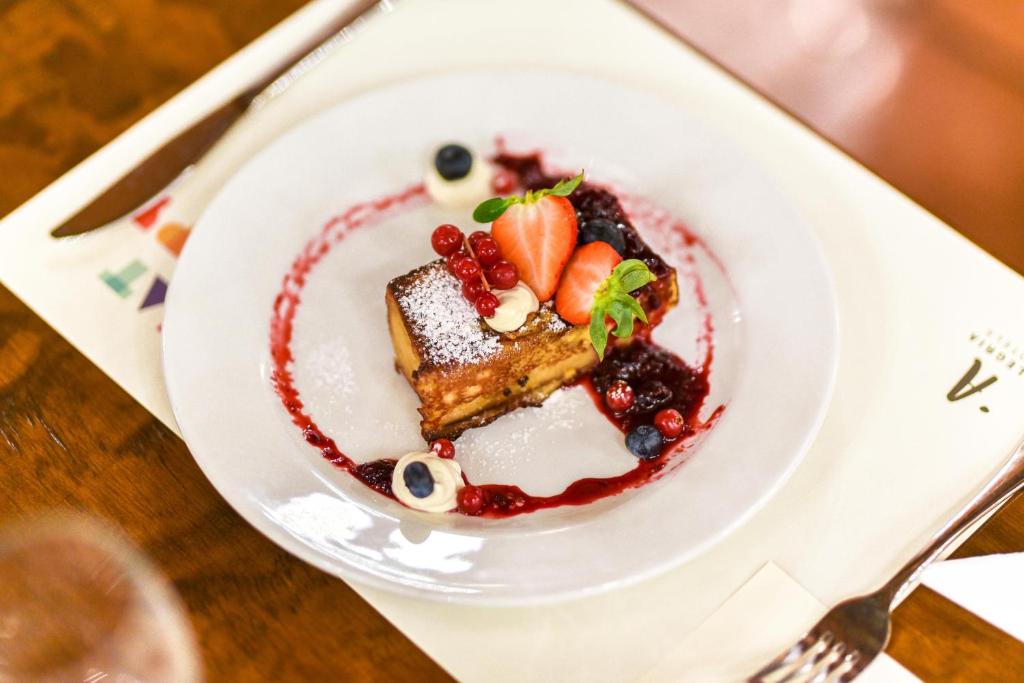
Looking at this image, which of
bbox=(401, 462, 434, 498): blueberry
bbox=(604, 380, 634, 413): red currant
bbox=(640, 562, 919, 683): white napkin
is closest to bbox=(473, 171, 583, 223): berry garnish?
bbox=(604, 380, 634, 413): red currant

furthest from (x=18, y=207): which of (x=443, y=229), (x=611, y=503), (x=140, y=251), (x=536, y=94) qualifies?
(x=611, y=503)

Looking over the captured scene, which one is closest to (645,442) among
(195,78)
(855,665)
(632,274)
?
(632,274)

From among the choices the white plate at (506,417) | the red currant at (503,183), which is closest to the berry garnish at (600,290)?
the white plate at (506,417)

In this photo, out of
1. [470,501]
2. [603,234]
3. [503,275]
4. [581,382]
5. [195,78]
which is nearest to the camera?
[470,501]

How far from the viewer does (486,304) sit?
1.93 meters

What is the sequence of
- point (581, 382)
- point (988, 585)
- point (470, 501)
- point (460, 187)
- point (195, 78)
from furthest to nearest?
point (195, 78), point (460, 187), point (581, 382), point (470, 501), point (988, 585)

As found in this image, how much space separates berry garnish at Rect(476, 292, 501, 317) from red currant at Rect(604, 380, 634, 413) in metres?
0.35

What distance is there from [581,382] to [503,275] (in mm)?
385

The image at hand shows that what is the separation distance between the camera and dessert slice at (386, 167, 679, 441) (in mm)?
1957

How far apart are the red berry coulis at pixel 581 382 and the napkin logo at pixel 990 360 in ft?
1.87

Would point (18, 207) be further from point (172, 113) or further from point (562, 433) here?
point (562, 433)

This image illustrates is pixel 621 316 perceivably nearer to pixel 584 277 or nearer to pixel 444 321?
pixel 584 277

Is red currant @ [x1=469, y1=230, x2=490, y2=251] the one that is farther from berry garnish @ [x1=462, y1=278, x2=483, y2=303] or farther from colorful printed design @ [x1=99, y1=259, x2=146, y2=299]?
colorful printed design @ [x1=99, y1=259, x2=146, y2=299]

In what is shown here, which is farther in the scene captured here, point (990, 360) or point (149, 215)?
point (149, 215)
